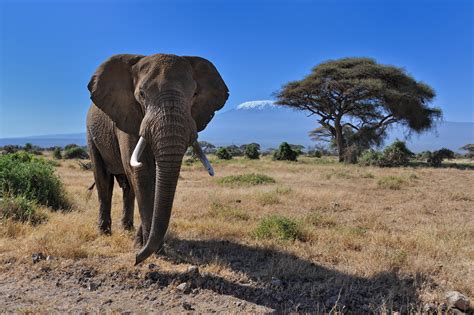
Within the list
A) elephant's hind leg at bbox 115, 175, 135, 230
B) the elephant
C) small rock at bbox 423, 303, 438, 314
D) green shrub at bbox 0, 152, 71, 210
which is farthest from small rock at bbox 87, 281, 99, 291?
green shrub at bbox 0, 152, 71, 210

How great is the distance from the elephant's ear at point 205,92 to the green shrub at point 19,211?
11.6ft

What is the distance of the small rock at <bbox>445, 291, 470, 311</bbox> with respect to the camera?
3.79m

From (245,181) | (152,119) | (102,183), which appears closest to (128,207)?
(102,183)

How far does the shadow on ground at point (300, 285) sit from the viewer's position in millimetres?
3941

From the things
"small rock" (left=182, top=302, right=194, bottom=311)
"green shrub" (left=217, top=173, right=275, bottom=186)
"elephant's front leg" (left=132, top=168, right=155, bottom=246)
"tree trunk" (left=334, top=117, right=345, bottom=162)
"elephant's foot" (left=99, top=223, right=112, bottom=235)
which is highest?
"tree trunk" (left=334, top=117, right=345, bottom=162)

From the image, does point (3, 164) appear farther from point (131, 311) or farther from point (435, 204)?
point (435, 204)

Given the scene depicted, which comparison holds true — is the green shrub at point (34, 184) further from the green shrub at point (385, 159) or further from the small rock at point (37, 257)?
the green shrub at point (385, 159)

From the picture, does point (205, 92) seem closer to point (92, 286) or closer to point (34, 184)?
point (92, 286)

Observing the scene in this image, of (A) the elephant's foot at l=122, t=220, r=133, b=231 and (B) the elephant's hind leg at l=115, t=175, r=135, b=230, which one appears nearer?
(B) the elephant's hind leg at l=115, t=175, r=135, b=230

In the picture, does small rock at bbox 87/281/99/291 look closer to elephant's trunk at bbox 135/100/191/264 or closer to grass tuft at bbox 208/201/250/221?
elephant's trunk at bbox 135/100/191/264

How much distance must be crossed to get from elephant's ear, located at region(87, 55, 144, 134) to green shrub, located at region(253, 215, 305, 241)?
285 cm

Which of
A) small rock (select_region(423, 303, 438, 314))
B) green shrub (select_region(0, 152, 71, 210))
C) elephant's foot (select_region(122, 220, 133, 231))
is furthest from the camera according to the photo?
green shrub (select_region(0, 152, 71, 210))

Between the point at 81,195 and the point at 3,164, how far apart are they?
223 centimetres

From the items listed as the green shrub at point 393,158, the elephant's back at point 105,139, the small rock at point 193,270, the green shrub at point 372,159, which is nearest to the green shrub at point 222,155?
the green shrub at point 372,159
